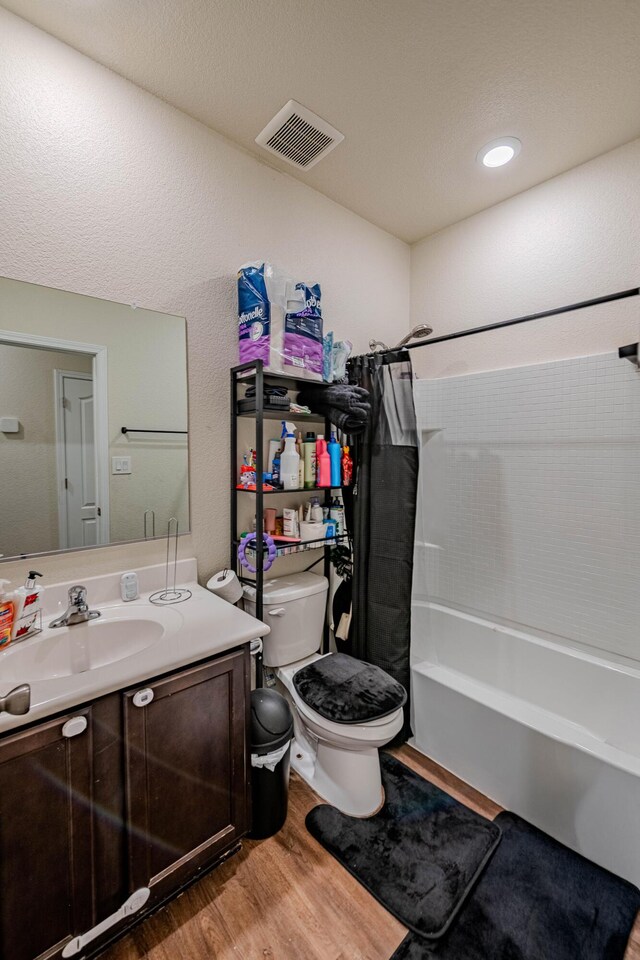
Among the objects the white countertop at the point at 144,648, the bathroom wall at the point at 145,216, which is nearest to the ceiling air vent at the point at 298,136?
the bathroom wall at the point at 145,216

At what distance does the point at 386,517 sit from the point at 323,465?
39 cm

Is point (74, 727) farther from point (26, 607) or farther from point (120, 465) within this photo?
point (120, 465)

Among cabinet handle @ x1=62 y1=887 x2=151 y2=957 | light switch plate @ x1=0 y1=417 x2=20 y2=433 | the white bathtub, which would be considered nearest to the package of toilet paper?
light switch plate @ x1=0 y1=417 x2=20 y2=433

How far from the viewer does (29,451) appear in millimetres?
1287

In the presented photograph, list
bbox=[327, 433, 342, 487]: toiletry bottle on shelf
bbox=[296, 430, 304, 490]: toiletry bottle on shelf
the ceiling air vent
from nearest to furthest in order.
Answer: the ceiling air vent < bbox=[296, 430, 304, 490]: toiletry bottle on shelf < bbox=[327, 433, 342, 487]: toiletry bottle on shelf

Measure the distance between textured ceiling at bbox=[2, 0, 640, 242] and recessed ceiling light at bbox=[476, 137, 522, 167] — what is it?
0.11 ft

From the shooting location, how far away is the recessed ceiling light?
66.9 inches

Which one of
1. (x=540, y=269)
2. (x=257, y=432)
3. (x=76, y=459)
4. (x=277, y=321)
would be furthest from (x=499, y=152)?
(x=76, y=459)

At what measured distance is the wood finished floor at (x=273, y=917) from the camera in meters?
1.13

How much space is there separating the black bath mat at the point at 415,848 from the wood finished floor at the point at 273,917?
55 millimetres

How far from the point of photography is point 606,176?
1755 mm

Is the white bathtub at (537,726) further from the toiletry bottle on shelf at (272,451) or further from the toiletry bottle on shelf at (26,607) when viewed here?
the toiletry bottle on shelf at (26,607)

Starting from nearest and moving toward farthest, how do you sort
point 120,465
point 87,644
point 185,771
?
point 185,771
point 87,644
point 120,465

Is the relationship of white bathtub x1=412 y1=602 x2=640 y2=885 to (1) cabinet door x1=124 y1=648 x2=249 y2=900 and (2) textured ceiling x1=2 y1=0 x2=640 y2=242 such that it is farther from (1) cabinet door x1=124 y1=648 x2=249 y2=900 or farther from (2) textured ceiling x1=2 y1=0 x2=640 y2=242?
(2) textured ceiling x1=2 y1=0 x2=640 y2=242
